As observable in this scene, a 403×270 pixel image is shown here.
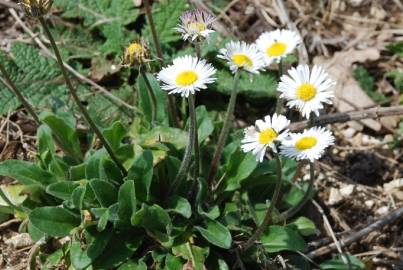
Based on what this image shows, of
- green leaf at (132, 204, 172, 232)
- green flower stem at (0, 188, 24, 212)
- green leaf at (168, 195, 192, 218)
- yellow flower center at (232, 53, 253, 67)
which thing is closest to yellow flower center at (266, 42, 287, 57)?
yellow flower center at (232, 53, 253, 67)

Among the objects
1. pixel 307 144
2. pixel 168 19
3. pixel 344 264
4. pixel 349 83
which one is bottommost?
pixel 344 264

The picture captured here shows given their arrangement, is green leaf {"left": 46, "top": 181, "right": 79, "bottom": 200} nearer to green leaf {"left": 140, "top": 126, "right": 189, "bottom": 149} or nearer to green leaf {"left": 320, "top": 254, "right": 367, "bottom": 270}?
green leaf {"left": 140, "top": 126, "right": 189, "bottom": 149}

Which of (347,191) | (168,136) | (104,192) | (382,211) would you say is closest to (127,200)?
(104,192)

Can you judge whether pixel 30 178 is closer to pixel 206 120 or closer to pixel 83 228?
pixel 83 228

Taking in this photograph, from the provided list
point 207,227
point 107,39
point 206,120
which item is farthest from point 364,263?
point 107,39

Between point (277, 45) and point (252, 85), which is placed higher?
point (277, 45)

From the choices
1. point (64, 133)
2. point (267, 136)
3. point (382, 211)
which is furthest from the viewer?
point (382, 211)

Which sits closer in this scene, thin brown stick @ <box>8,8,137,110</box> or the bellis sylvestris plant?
the bellis sylvestris plant

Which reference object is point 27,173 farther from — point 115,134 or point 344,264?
point 344,264
